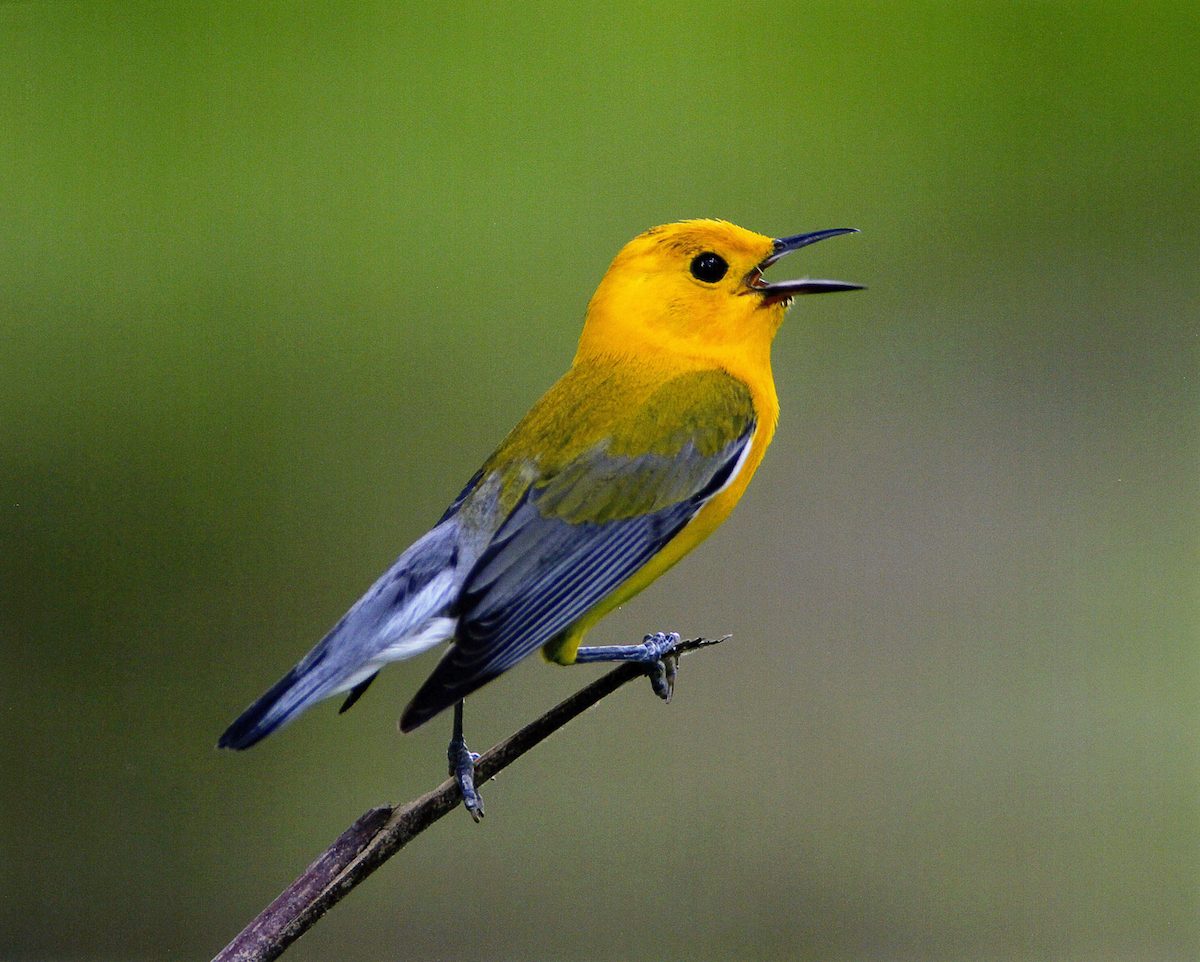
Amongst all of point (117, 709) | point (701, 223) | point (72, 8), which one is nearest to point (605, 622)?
point (701, 223)

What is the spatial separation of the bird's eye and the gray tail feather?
1.01 metres

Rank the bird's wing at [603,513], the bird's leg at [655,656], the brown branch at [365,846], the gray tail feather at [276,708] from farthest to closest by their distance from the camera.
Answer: the bird's wing at [603,513] < the bird's leg at [655,656] < the gray tail feather at [276,708] < the brown branch at [365,846]

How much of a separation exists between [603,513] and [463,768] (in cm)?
57

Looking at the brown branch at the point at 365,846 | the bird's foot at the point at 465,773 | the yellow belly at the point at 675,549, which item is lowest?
the bird's foot at the point at 465,773

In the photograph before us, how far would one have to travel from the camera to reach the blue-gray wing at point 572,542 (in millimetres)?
1908

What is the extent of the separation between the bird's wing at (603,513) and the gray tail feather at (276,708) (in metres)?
0.23

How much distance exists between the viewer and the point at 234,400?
3.24 metres

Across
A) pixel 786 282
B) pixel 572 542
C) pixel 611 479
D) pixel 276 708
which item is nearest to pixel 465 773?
pixel 276 708

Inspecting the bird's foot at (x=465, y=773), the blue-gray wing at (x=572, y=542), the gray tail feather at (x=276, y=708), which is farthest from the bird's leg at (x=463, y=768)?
the gray tail feather at (x=276, y=708)

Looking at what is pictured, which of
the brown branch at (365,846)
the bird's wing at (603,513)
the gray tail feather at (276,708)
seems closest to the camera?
the brown branch at (365,846)

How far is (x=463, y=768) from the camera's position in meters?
1.78

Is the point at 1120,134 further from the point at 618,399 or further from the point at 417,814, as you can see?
the point at 417,814

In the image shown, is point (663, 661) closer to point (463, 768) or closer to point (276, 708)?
point (463, 768)

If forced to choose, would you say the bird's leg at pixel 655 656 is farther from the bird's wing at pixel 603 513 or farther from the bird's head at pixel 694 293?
the bird's head at pixel 694 293
